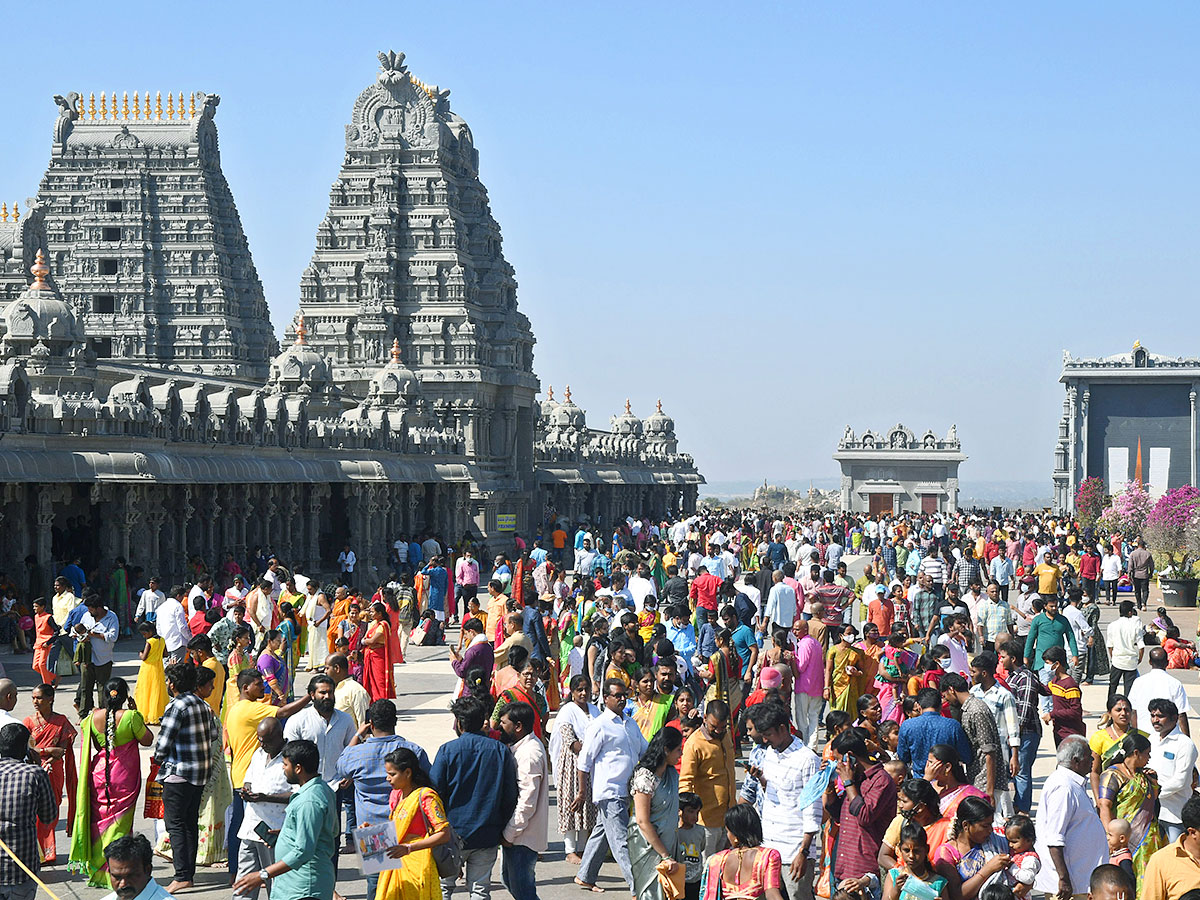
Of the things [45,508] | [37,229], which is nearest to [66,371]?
[45,508]

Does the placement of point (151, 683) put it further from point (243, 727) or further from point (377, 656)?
point (243, 727)

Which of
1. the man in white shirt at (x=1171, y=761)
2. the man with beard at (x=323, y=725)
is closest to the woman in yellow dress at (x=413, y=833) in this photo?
the man with beard at (x=323, y=725)

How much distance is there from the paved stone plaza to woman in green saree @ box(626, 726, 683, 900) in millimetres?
1328

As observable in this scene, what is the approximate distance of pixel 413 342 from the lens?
2018 inches

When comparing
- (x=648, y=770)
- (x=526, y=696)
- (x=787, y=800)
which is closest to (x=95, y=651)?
(x=526, y=696)

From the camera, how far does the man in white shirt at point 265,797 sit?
8.71 meters

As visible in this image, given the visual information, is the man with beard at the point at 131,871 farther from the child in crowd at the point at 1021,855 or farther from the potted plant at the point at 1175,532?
the potted plant at the point at 1175,532

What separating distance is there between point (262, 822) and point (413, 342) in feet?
141

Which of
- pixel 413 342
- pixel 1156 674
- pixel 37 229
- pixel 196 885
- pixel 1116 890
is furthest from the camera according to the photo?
pixel 37 229

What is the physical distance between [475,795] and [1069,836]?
299 centimetres

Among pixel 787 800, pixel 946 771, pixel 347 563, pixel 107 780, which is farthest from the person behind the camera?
pixel 347 563

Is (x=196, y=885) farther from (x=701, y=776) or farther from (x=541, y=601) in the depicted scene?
(x=541, y=601)

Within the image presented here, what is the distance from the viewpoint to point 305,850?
24.6ft

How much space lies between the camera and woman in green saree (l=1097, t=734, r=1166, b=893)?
864cm
